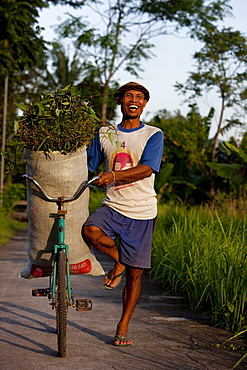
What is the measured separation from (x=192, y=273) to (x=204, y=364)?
2.76 metres

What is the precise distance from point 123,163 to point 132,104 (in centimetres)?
56

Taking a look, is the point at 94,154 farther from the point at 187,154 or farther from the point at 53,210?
the point at 187,154

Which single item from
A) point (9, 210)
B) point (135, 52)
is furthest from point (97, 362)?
point (135, 52)

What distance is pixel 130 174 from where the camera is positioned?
17.7 ft

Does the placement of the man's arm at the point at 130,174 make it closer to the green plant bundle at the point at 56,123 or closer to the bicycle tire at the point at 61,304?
the green plant bundle at the point at 56,123

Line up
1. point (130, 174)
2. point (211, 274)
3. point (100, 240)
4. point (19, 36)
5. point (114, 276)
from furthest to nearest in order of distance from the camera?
point (19, 36), point (211, 274), point (114, 276), point (100, 240), point (130, 174)

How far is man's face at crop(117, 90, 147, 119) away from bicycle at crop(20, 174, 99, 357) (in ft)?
2.91

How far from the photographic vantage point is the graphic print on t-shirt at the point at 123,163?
18.7 feet

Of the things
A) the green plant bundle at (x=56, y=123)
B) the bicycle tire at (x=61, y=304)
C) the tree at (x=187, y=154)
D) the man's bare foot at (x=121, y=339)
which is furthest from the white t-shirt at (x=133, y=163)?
the tree at (x=187, y=154)

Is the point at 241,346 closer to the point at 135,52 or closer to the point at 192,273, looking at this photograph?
the point at 192,273

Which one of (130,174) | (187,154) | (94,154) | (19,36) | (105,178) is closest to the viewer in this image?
(105,178)

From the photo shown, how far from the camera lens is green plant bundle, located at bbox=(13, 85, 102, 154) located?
5.06 m

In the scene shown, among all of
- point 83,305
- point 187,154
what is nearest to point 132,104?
point 83,305

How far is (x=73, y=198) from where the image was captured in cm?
520
